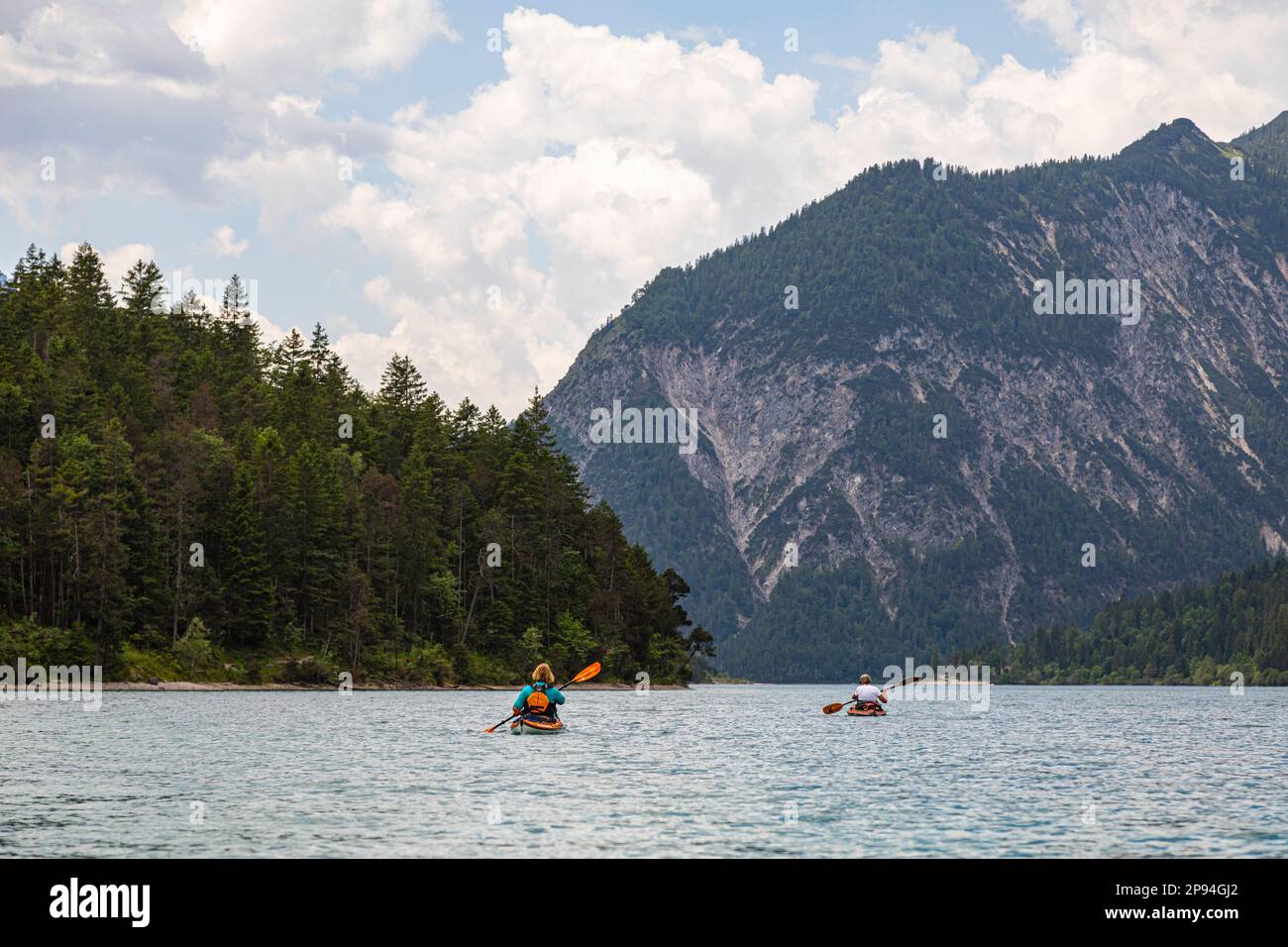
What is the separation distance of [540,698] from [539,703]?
0.30 metres

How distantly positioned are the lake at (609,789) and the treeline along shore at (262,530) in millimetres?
34666

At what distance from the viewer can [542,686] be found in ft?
251

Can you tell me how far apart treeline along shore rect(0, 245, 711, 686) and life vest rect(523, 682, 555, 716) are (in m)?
57.9

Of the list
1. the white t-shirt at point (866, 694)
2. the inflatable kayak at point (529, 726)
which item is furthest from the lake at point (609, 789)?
the white t-shirt at point (866, 694)

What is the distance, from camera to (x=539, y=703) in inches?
2975

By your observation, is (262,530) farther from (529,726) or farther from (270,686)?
(529,726)

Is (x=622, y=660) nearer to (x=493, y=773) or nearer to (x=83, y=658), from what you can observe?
(x=83, y=658)

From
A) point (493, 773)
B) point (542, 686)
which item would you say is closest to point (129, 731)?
point (542, 686)

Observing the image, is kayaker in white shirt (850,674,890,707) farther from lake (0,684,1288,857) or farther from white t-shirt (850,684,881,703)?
lake (0,684,1288,857)

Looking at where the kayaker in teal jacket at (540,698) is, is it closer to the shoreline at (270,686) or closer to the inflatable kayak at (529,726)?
the inflatable kayak at (529,726)

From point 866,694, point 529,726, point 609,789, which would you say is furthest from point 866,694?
point 609,789

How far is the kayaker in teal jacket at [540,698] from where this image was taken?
247 feet
